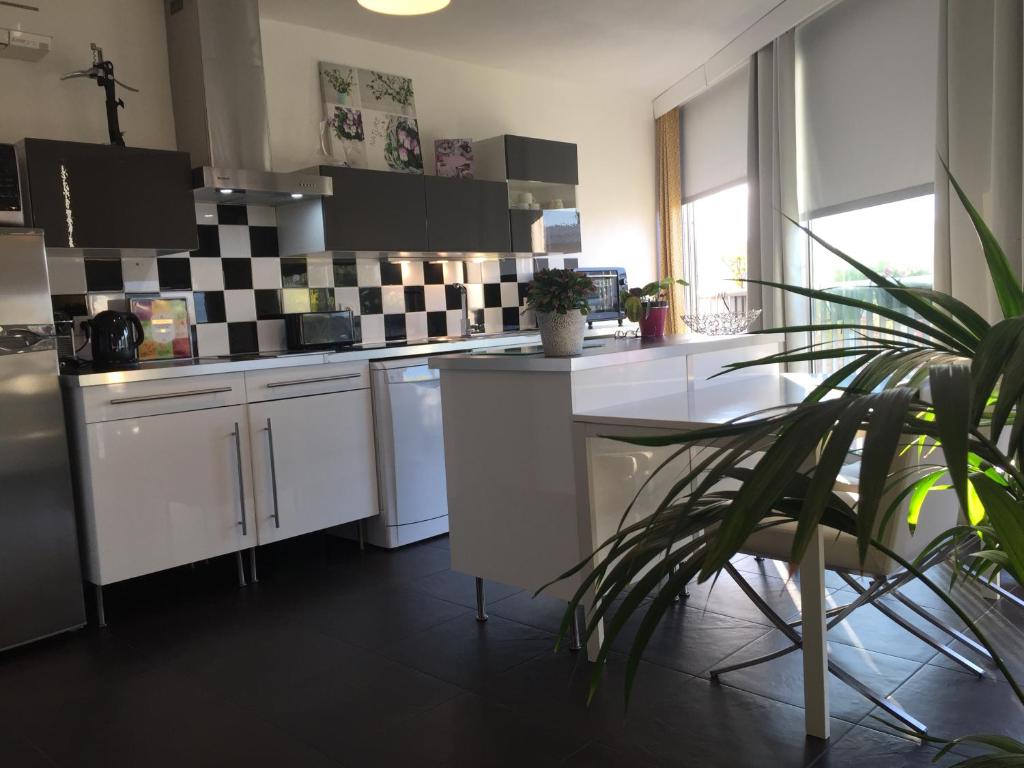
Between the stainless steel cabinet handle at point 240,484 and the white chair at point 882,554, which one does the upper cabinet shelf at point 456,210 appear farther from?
the white chair at point 882,554

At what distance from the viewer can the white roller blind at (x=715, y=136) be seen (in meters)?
5.65

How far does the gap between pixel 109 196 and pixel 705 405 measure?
2550 millimetres

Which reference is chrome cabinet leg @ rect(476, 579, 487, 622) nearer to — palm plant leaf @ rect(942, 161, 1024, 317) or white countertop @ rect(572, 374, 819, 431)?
white countertop @ rect(572, 374, 819, 431)

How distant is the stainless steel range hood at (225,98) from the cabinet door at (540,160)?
4.48ft

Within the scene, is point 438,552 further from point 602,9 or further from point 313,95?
point 602,9

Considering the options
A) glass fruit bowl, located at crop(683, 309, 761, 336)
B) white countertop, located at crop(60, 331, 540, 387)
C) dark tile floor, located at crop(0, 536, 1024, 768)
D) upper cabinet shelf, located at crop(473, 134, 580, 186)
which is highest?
upper cabinet shelf, located at crop(473, 134, 580, 186)

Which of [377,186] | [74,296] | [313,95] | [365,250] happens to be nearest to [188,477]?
[74,296]

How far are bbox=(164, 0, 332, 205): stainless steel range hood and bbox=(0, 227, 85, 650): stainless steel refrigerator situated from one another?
36.9 inches

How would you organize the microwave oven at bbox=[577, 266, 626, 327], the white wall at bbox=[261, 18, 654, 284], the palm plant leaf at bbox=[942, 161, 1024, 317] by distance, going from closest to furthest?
the palm plant leaf at bbox=[942, 161, 1024, 317]
the white wall at bbox=[261, 18, 654, 284]
the microwave oven at bbox=[577, 266, 626, 327]

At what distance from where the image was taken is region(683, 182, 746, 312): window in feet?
19.3

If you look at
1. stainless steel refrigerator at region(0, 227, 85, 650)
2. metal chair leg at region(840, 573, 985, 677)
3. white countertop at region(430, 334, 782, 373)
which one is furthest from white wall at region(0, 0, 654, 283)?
metal chair leg at region(840, 573, 985, 677)

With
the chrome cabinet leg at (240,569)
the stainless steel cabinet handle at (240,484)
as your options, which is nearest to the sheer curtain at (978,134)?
the stainless steel cabinet handle at (240,484)

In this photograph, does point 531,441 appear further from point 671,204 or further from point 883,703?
point 671,204

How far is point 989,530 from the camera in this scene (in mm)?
1139
